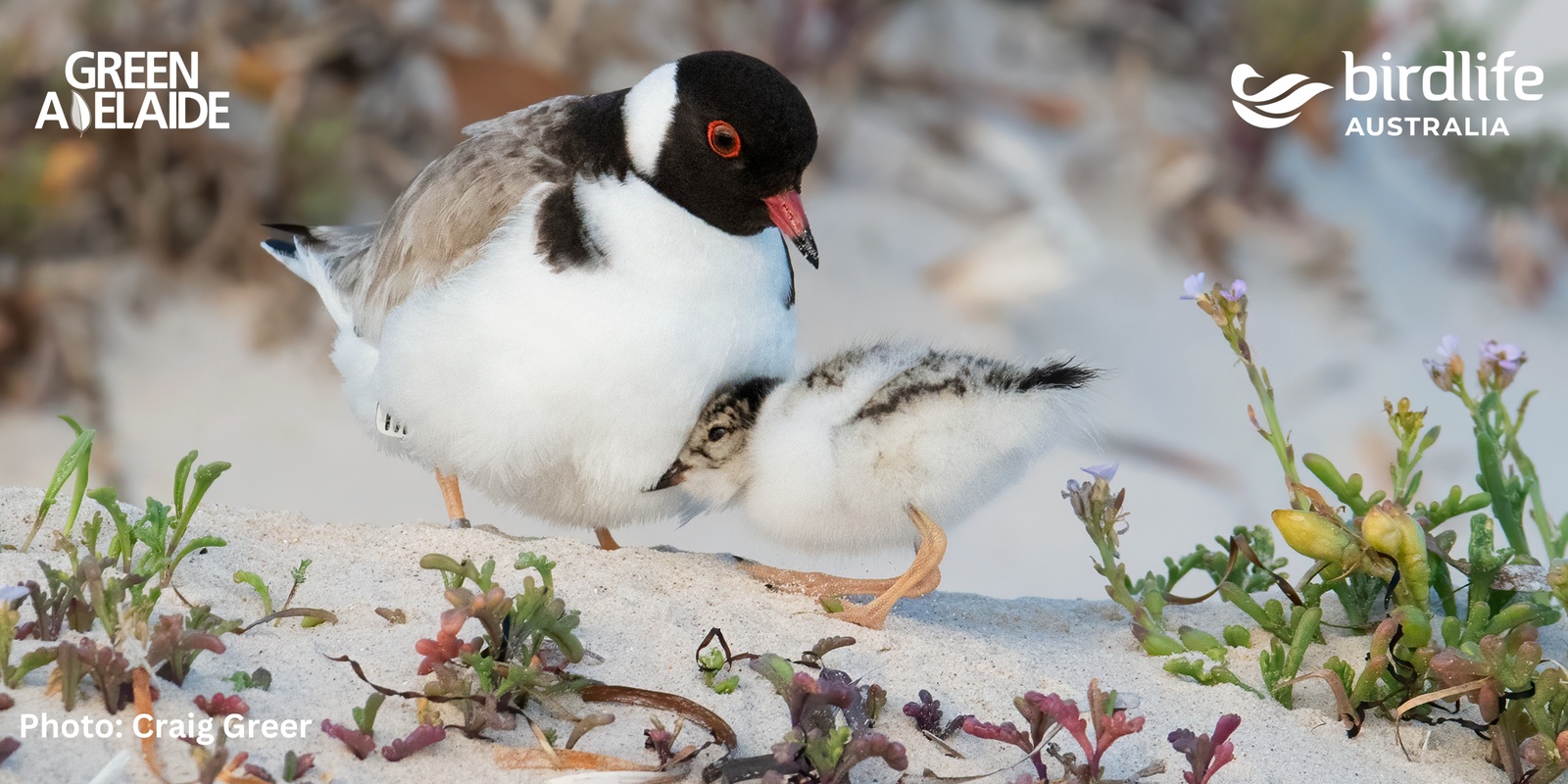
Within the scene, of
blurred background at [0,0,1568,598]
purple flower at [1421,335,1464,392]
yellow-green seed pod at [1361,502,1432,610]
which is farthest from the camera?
blurred background at [0,0,1568,598]

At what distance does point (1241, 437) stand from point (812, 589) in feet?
14.0

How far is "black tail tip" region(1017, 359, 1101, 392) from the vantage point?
Result: 313 cm

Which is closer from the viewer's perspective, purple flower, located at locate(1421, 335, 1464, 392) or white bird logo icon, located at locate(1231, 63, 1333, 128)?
purple flower, located at locate(1421, 335, 1464, 392)

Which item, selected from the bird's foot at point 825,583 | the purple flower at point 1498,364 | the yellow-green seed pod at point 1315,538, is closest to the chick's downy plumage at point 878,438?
the bird's foot at point 825,583

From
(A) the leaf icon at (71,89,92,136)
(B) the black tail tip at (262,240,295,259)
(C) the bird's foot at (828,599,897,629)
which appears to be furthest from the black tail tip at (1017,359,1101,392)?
(A) the leaf icon at (71,89,92,136)

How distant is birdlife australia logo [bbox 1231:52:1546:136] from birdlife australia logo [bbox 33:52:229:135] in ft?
16.6

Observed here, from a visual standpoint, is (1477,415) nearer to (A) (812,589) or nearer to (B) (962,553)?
(A) (812,589)

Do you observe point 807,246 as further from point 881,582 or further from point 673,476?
point 881,582

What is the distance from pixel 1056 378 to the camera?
123 inches

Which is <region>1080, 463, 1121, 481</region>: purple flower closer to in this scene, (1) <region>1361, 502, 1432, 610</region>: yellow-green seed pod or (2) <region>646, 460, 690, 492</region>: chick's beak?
(1) <region>1361, 502, 1432, 610</region>: yellow-green seed pod

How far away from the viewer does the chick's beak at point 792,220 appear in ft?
11.6

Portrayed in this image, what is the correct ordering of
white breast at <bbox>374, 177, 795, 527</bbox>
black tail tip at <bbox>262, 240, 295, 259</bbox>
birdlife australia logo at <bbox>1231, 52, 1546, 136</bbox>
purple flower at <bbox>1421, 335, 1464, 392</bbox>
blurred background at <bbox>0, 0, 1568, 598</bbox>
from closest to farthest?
purple flower at <bbox>1421, 335, 1464, 392</bbox>
white breast at <bbox>374, 177, 795, 527</bbox>
black tail tip at <bbox>262, 240, 295, 259</bbox>
blurred background at <bbox>0, 0, 1568, 598</bbox>
birdlife australia logo at <bbox>1231, 52, 1546, 136</bbox>

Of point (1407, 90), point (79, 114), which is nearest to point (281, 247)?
point (79, 114)

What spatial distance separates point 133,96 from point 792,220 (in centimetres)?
446
